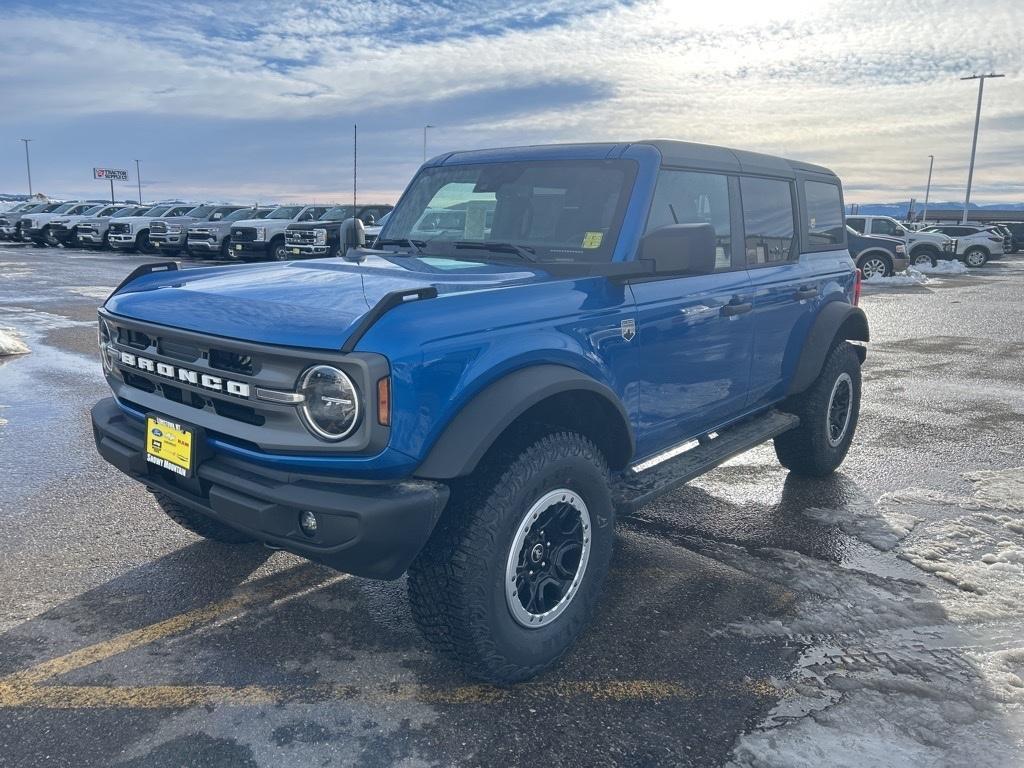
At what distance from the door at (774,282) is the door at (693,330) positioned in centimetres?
14

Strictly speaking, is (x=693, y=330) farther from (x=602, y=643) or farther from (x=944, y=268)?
(x=944, y=268)

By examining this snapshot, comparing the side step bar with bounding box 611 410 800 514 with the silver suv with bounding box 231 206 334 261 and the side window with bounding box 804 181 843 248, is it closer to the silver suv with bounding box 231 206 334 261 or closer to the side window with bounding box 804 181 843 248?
the side window with bounding box 804 181 843 248

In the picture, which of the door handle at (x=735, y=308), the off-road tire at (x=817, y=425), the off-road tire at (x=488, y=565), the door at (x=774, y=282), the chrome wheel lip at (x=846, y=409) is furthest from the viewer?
the chrome wheel lip at (x=846, y=409)

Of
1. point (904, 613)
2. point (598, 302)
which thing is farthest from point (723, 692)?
point (598, 302)

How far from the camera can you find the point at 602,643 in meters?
3.35

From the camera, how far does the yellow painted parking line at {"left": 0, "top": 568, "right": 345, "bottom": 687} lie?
121 inches

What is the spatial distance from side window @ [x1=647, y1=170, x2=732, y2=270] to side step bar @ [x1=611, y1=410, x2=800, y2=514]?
92cm

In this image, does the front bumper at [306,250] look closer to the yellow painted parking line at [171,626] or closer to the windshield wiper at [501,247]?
the windshield wiper at [501,247]

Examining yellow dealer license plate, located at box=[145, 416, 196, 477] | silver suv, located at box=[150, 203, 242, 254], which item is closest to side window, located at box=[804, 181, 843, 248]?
yellow dealer license plate, located at box=[145, 416, 196, 477]

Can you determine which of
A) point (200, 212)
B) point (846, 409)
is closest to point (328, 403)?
point (846, 409)

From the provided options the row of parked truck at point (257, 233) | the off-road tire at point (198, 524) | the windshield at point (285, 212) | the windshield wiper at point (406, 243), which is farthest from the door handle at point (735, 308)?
the windshield at point (285, 212)

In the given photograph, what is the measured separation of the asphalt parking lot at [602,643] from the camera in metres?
2.71

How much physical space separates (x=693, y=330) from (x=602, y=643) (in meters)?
1.47

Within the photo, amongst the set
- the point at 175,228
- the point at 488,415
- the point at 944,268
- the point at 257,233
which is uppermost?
the point at 488,415
